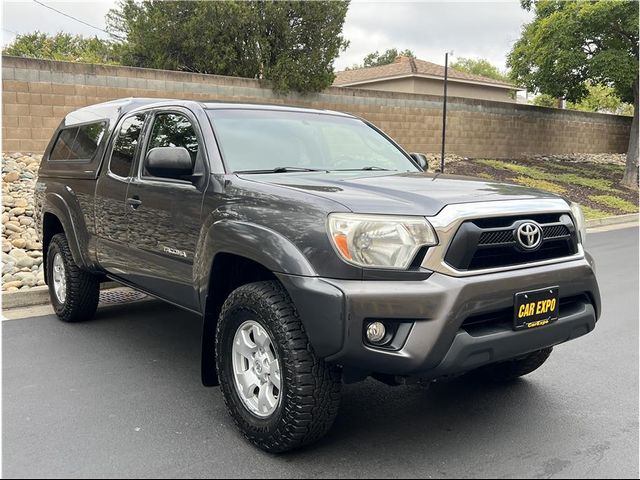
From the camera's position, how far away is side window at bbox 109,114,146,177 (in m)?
4.77

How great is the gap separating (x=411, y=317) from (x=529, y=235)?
33.8 inches

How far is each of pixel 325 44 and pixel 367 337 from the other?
49.7 ft

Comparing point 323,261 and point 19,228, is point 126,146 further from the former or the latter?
point 19,228

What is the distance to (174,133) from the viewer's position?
441 centimetres

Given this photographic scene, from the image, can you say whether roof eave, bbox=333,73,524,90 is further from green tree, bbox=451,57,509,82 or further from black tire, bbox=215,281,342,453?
green tree, bbox=451,57,509,82

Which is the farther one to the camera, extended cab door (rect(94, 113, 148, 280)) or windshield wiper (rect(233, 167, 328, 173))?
extended cab door (rect(94, 113, 148, 280))

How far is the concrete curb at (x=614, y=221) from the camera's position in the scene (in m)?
14.4

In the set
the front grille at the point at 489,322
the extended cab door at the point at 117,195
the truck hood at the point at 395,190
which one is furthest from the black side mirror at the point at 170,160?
the front grille at the point at 489,322

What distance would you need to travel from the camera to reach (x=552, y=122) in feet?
84.4

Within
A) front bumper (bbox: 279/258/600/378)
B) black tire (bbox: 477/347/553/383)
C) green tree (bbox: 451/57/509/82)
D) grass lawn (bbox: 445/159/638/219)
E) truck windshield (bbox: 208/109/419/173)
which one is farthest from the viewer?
green tree (bbox: 451/57/509/82)

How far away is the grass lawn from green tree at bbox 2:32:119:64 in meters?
22.3

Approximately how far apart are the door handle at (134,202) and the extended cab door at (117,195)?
10 centimetres

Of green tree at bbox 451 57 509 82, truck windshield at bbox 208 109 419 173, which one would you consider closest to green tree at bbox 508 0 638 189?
truck windshield at bbox 208 109 419 173

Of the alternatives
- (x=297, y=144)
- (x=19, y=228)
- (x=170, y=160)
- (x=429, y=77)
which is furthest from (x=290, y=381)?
(x=429, y=77)
